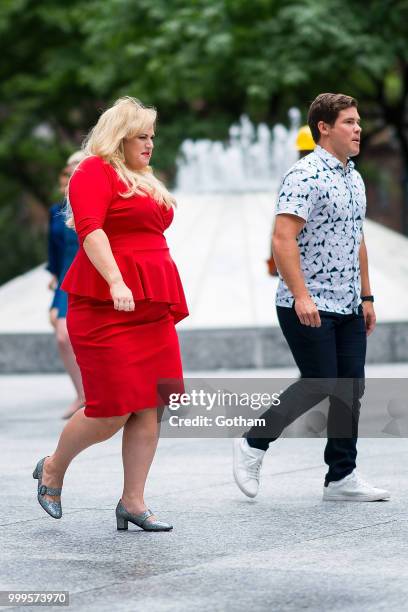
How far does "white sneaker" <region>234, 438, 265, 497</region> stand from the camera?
651cm

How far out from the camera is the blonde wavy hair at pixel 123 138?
566 centimetres

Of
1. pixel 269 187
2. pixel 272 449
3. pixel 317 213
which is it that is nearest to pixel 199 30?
pixel 269 187

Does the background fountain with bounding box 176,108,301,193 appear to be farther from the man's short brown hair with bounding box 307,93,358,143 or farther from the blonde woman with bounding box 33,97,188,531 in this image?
the blonde woman with bounding box 33,97,188,531

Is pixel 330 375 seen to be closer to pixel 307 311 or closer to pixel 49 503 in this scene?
pixel 307 311

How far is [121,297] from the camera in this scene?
213 inches

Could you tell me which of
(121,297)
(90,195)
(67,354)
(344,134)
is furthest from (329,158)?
(67,354)

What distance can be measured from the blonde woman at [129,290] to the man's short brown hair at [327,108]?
3.25 feet

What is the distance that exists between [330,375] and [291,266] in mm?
553

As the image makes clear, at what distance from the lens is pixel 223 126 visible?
3484 centimetres

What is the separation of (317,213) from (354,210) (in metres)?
0.20

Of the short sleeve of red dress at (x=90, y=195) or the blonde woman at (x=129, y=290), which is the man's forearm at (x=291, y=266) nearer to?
the blonde woman at (x=129, y=290)

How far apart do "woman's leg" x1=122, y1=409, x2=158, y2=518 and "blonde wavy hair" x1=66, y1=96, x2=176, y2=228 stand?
906mm

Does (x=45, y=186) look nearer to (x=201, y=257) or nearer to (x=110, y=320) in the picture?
(x=201, y=257)

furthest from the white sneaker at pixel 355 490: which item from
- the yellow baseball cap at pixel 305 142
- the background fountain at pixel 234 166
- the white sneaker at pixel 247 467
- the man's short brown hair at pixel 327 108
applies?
the background fountain at pixel 234 166
